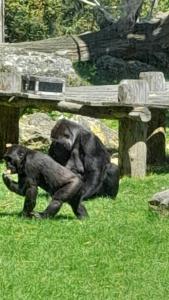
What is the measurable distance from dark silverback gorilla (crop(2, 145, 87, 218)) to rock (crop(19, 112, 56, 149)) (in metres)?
4.87

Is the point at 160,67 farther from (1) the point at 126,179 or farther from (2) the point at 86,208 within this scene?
(2) the point at 86,208

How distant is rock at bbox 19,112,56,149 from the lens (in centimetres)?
1202

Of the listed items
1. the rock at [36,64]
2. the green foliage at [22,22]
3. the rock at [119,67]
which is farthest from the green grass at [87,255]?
→ the green foliage at [22,22]

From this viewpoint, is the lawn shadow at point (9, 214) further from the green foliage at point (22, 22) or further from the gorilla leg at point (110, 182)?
the green foliage at point (22, 22)

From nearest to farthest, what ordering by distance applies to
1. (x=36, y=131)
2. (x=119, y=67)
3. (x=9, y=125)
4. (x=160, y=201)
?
(x=160, y=201) < (x=9, y=125) < (x=36, y=131) < (x=119, y=67)

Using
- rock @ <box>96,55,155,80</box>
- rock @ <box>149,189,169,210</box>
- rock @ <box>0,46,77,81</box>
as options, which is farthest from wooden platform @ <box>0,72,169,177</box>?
rock @ <box>96,55,155,80</box>

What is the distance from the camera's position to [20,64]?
573 inches

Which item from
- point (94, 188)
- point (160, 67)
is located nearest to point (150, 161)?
point (94, 188)

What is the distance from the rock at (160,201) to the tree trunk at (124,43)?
12.0 metres

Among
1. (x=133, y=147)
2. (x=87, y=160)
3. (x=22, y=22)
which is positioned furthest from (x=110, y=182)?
(x=22, y=22)

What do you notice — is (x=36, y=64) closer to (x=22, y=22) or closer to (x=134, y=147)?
(x=134, y=147)

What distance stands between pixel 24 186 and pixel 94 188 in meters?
1.57

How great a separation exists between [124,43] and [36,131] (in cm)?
809

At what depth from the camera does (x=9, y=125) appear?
11102 millimetres
